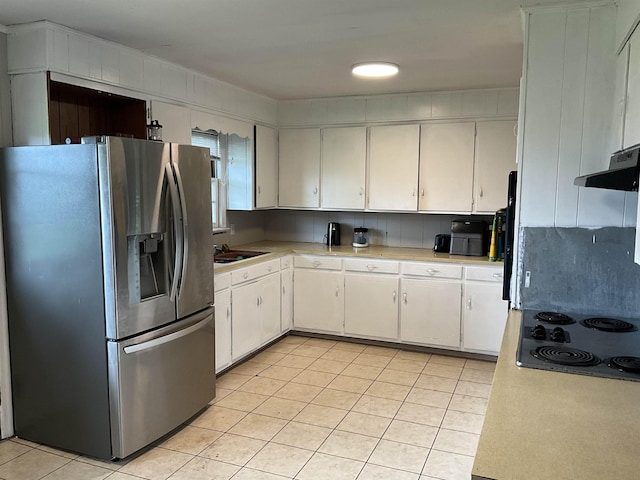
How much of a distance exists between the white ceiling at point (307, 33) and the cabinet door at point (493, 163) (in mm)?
529

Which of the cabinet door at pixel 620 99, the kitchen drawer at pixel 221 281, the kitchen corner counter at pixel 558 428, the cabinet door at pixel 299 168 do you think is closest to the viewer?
the kitchen corner counter at pixel 558 428

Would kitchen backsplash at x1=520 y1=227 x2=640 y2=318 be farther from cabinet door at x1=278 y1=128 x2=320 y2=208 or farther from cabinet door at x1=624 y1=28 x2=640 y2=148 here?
cabinet door at x1=278 y1=128 x2=320 y2=208

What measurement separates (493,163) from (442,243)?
83 cm

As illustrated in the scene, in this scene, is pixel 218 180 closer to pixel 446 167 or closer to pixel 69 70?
pixel 69 70

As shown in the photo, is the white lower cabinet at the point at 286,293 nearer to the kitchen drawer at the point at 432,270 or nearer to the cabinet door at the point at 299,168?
the cabinet door at the point at 299,168

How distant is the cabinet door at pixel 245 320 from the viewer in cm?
386

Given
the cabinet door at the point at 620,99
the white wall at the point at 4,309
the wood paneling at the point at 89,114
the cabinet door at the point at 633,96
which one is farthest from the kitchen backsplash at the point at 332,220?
the cabinet door at the point at 633,96

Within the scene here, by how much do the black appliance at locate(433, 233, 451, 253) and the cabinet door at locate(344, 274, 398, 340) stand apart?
21.5 inches

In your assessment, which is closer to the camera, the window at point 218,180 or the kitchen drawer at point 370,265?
the kitchen drawer at point 370,265

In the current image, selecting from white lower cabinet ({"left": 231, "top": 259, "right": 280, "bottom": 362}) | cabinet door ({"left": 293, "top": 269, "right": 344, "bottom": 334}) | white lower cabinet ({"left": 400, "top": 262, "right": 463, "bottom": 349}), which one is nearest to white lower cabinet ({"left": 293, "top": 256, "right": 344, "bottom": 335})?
cabinet door ({"left": 293, "top": 269, "right": 344, "bottom": 334})

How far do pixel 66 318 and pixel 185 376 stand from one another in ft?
2.43

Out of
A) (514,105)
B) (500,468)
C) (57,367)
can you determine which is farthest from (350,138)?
(500,468)

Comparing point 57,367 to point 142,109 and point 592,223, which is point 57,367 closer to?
point 142,109

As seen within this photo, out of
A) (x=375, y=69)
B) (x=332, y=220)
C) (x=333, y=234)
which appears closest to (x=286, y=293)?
(x=333, y=234)
